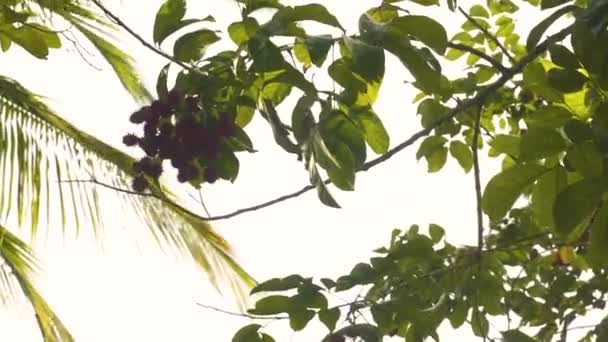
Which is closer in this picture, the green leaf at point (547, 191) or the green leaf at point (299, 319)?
the green leaf at point (547, 191)

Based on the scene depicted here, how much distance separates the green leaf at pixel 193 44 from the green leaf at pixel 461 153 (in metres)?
0.64

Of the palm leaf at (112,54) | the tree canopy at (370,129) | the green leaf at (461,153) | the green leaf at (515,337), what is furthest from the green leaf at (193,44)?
the palm leaf at (112,54)

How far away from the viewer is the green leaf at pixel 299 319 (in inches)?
45.2

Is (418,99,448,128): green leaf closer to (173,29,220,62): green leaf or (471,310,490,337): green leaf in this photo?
(471,310,490,337): green leaf

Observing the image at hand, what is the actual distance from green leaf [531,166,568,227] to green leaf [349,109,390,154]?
20cm

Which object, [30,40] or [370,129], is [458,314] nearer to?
[370,129]

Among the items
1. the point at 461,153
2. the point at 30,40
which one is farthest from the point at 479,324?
the point at 30,40

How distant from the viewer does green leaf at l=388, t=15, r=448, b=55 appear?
3.12 feet

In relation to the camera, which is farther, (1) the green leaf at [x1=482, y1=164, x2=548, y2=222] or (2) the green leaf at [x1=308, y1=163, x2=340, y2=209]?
(1) the green leaf at [x1=482, y1=164, x2=548, y2=222]

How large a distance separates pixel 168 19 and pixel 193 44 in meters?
0.04

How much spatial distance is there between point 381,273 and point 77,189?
1.93m

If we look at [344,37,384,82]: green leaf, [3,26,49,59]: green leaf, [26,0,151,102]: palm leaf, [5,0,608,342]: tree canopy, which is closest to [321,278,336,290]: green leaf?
[5,0,608,342]: tree canopy

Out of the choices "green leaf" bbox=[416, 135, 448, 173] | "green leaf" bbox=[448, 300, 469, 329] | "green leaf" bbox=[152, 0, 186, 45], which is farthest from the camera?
"green leaf" bbox=[416, 135, 448, 173]

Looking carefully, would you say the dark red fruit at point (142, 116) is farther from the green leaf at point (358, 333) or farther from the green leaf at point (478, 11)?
the green leaf at point (478, 11)
